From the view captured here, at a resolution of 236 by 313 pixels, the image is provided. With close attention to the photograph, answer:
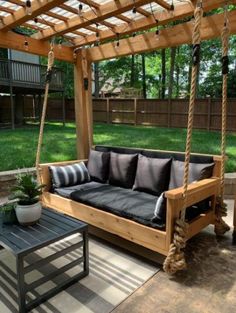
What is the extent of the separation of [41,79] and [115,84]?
372 inches

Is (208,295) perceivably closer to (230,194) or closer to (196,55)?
(196,55)

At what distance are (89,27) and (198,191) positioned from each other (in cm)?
248

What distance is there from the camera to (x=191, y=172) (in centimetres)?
288

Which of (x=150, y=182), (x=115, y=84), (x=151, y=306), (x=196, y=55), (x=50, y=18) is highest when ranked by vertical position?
(x=115, y=84)

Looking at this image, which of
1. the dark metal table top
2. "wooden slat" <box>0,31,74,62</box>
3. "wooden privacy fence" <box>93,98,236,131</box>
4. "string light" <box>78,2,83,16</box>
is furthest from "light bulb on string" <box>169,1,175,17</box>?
"wooden privacy fence" <box>93,98,236,131</box>

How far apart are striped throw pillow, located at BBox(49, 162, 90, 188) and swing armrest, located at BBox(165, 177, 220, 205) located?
5.40ft

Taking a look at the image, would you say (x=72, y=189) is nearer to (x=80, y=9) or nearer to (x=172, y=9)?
(x=80, y=9)

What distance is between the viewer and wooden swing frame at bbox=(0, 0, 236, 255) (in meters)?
2.42

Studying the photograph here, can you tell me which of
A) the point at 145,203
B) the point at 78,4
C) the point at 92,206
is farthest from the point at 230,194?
the point at 78,4

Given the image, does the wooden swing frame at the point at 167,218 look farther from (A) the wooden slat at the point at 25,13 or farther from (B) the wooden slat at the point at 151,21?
(A) the wooden slat at the point at 25,13

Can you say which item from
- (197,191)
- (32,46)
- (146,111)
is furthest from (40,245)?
(146,111)

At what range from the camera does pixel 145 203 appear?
275cm

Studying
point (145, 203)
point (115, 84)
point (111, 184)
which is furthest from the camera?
point (115, 84)

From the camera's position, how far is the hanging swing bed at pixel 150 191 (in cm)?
221
